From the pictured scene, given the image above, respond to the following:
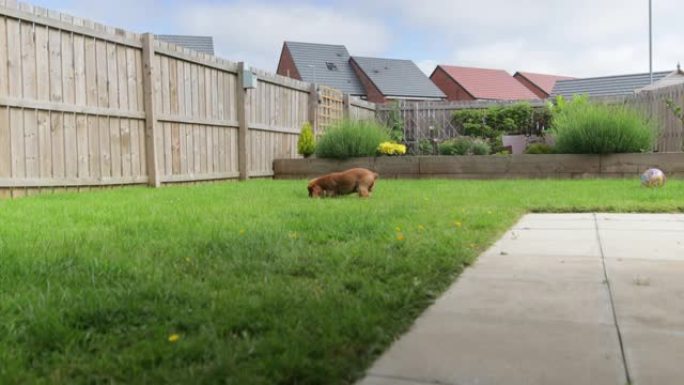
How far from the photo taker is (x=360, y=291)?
2318 mm

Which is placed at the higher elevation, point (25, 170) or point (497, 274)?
point (25, 170)

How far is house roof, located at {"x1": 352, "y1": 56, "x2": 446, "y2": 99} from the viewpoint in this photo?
3475 centimetres

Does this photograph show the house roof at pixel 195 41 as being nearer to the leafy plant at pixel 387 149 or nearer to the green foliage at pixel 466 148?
the leafy plant at pixel 387 149

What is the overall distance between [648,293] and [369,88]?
110ft

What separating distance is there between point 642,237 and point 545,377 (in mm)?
2620

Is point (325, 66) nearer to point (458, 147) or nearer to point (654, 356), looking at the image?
point (458, 147)

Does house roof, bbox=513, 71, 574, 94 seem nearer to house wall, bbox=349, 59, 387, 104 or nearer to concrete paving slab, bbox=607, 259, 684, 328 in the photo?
house wall, bbox=349, 59, 387, 104

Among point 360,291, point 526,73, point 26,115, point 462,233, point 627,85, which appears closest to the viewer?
point 360,291

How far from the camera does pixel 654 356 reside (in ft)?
5.58

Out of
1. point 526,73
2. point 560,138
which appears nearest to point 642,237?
point 560,138

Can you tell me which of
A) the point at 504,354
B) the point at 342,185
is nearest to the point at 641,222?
the point at 342,185

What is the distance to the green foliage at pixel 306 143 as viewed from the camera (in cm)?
1128

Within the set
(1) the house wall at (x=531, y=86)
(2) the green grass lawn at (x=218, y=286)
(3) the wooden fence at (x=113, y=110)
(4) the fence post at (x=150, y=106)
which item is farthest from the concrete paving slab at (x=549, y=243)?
(1) the house wall at (x=531, y=86)

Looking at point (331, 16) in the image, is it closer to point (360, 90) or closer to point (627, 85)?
point (627, 85)
